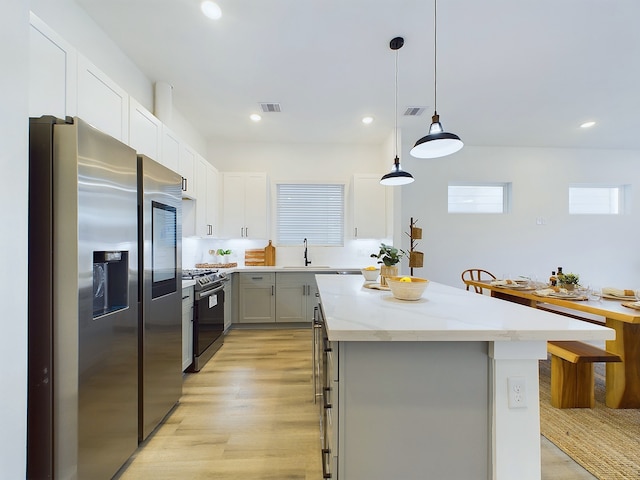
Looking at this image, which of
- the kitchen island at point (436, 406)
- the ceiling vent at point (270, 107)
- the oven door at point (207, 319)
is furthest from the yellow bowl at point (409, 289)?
the ceiling vent at point (270, 107)

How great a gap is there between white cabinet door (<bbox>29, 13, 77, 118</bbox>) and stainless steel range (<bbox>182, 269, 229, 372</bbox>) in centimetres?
172

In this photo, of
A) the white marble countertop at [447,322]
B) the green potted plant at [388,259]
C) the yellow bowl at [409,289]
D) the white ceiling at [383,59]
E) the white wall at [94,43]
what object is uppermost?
the white ceiling at [383,59]

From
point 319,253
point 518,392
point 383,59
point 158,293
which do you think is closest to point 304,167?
point 319,253

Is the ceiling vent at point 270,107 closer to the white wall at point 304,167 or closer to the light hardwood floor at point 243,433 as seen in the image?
the white wall at point 304,167

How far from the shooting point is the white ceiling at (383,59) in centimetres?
207

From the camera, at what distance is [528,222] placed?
504 cm

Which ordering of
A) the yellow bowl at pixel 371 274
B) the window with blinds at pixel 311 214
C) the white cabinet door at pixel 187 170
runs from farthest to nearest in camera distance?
the window with blinds at pixel 311 214 < the white cabinet door at pixel 187 170 < the yellow bowl at pixel 371 274

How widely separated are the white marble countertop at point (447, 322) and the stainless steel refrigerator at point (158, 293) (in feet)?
3.93

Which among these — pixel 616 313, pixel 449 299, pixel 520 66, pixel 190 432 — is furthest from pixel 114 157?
pixel 520 66

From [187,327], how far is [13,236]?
6.04ft

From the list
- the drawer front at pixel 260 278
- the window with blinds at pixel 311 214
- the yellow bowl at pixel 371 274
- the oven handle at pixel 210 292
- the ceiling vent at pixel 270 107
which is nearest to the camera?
the yellow bowl at pixel 371 274

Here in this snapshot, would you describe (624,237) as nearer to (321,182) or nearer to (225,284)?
(321,182)

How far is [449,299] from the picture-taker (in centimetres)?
164

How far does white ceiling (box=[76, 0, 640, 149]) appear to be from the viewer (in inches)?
81.5
